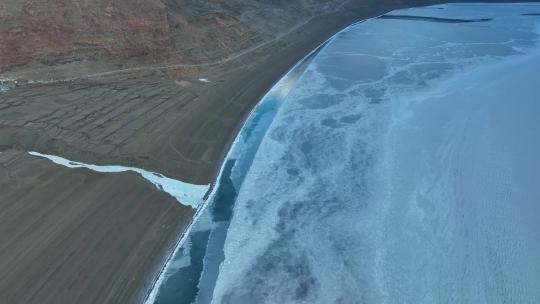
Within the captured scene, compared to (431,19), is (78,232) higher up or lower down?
lower down

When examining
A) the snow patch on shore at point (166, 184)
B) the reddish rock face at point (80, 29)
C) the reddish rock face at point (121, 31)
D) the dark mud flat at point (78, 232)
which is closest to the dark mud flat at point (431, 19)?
the reddish rock face at point (121, 31)

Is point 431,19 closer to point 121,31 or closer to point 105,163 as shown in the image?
point 121,31

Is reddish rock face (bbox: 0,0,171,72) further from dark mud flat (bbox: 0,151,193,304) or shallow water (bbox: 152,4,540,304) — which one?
dark mud flat (bbox: 0,151,193,304)

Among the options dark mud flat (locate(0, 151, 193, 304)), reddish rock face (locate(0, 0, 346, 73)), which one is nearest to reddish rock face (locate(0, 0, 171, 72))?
reddish rock face (locate(0, 0, 346, 73))

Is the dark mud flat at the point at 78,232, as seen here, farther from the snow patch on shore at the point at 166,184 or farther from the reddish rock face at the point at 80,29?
the reddish rock face at the point at 80,29

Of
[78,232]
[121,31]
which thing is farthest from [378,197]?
[121,31]

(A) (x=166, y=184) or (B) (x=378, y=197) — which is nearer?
(A) (x=166, y=184)

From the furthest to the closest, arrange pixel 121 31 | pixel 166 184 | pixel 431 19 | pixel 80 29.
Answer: pixel 431 19, pixel 121 31, pixel 80 29, pixel 166 184

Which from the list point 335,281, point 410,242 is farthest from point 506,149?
point 335,281
